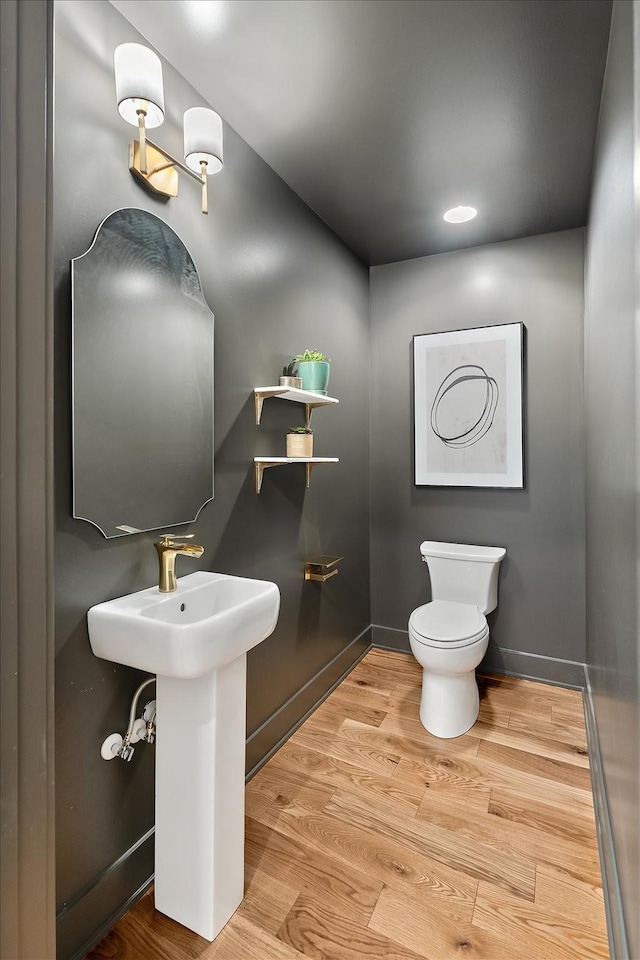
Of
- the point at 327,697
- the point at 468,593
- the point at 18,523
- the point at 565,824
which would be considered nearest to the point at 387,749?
the point at 327,697

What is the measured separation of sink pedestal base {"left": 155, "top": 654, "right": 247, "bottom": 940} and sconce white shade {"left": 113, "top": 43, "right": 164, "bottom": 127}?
1.50 metres

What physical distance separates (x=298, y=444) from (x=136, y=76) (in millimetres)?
1298

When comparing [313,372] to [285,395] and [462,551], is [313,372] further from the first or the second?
[462,551]

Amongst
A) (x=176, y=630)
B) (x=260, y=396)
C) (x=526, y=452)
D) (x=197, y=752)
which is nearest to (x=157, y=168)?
(x=260, y=396)

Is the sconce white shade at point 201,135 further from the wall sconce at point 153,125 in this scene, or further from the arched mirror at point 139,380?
the arched mirror at point 139,380

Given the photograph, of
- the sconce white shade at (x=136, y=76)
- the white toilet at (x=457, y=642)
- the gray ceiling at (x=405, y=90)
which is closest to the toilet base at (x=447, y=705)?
the white toilet at (x=457, y=642)

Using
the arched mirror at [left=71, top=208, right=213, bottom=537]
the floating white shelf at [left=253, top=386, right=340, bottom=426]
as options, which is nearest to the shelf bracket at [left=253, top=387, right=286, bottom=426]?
the floating white shelf at [left=253, top=386, right=340, bottom=426]

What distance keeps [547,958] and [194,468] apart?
5.45ft

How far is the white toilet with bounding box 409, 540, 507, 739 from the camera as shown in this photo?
221cm

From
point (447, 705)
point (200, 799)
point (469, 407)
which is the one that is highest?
point (469, 407)

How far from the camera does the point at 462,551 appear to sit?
2.79m

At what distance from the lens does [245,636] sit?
137 cm

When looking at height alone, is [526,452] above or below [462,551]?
above

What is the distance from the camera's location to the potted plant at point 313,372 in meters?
2.18
